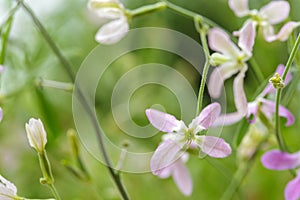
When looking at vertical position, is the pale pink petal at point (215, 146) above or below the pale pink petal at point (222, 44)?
below

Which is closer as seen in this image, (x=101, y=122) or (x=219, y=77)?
(x=219, y=77)

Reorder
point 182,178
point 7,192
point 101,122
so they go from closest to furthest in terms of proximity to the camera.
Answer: point 7,192, point 182,178, point 101,122

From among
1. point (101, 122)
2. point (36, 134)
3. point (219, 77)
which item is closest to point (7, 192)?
point (36, 134)

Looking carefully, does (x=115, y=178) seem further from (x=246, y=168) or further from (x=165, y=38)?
(x=165, y=38)

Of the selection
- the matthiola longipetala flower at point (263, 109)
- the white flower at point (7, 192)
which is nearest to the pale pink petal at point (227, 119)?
the matthiola longipetala flower at point (263, 109)

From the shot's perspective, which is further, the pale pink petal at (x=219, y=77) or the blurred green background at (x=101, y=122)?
the blurred green background at (x=101, y=122)

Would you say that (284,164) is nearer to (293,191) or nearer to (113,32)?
(293,191)

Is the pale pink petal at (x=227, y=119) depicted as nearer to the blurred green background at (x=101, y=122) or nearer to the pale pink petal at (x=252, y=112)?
the pale pink petal at (x=252, y=112)
